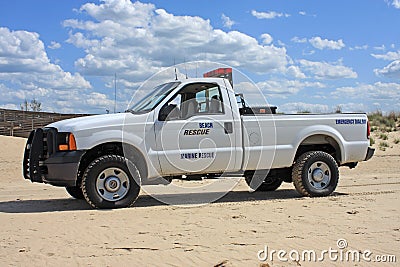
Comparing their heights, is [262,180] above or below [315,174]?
below

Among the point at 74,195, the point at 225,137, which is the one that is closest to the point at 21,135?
the point at 74,195

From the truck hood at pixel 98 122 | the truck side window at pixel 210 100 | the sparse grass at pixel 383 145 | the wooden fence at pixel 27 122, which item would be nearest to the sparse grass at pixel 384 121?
the sparse grass at pixel 383 145

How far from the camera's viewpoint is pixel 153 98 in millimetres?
9266

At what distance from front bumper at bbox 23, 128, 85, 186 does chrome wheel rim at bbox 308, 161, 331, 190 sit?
4.26m

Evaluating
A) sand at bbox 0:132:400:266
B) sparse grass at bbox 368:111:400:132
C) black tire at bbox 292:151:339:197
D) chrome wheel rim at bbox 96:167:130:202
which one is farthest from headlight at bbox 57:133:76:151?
sparse grass at bbox 368:111:400:132

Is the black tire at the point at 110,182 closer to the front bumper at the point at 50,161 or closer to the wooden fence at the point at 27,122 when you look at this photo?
the front bumper at the point at 50,161

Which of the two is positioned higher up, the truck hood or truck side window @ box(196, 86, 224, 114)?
truck side window @ box(196, 86, 224, 114)

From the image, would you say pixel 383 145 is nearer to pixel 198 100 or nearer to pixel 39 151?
pixel 198 100

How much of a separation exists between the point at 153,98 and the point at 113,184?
168 cm

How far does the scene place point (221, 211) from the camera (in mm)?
8422

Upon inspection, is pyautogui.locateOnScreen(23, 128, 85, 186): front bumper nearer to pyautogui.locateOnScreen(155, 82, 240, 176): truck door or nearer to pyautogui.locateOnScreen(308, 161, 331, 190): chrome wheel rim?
pyautogui.locateOnScreen(155, 82, 240, 176): truck door

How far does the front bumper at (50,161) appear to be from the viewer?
8383 millimetres

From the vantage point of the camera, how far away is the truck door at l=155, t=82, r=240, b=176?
8.85 m

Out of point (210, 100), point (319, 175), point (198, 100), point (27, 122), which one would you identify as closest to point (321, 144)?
point (319, 175)
